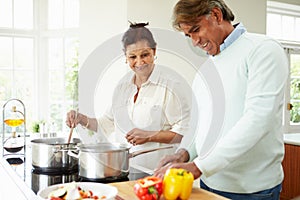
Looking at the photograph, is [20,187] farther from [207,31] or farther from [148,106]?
[207,31]

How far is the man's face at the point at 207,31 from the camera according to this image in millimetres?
1356

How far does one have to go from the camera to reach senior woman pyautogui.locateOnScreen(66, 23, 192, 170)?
5.96 ft

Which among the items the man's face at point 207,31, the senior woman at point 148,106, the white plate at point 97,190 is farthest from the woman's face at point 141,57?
the white plate at point 97,190

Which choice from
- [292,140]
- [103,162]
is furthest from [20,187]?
[292,140]

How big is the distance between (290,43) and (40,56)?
2.78 meters

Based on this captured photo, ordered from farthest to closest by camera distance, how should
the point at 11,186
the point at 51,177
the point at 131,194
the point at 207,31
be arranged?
1. the point at 11,186
2. the point at 51,177
3. the point at 207,31
4. the point at 131,194

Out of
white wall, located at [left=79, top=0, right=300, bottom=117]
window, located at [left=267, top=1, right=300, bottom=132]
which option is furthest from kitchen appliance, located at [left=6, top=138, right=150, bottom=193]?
window, located at [left=267, top=1, right=300, bottom=132]

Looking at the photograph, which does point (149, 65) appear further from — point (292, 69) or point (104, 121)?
point (292, 69)

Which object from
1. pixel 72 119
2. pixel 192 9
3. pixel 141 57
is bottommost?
pixel 72 119

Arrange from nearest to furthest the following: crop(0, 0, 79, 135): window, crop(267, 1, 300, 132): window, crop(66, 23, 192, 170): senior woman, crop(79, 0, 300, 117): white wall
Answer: crop(66, 23, 192, 170): senior woman → crop(79, 0, 300, 117): white wall → crop(267, 1, 300, 132): window → crop(0, 0, 79, 135): window

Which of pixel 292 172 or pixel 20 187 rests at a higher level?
pixel 20 187

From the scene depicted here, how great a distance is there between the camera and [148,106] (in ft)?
6.09

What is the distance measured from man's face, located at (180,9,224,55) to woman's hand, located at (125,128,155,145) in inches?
19.9

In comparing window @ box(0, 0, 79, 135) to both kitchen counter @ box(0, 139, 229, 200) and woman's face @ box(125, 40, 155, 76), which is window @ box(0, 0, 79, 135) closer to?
kitchen counter @ box(0, 139, 229, 200)
